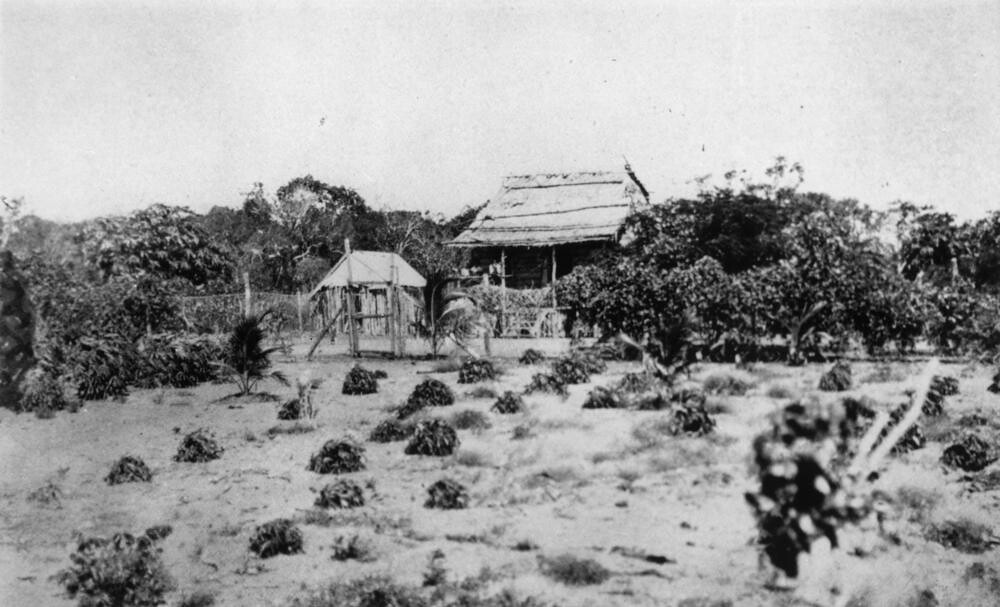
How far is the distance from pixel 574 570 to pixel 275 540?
271 centimetres

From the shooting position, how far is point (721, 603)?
522 centimetres

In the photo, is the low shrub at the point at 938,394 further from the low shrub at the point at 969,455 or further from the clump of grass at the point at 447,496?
the clump of grass at the point at 447,496

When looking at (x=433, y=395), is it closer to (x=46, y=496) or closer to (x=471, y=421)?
(x=471, y=421)

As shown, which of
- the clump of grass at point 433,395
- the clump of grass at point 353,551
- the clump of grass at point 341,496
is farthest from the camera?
the clump of grass at point 433,395

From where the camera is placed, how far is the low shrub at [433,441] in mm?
9523

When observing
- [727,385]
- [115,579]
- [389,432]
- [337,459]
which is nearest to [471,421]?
[389,432]

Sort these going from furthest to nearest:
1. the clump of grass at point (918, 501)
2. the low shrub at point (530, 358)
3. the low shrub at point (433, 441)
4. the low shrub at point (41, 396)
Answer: the low shrub at point (530, 358) → the low shrub at point (41, 396) → the low shrub at point (433, 441) → the clump of grass at point (918, 501)

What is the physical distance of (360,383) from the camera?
46.9 feet

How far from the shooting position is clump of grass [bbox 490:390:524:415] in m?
11.7

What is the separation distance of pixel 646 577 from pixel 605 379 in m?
8.80

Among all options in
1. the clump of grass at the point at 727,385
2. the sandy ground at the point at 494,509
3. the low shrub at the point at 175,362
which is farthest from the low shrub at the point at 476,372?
the low shrub at the point at 175,362

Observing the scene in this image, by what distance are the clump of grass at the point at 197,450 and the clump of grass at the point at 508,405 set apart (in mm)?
4196

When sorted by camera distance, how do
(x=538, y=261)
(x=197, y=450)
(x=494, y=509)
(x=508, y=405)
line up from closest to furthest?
(x=494, y=509) < (x=197, y=450) < (x=508, y=405) < (x=538, y=261)

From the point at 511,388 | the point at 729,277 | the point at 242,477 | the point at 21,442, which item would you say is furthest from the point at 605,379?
the point at 21,442
